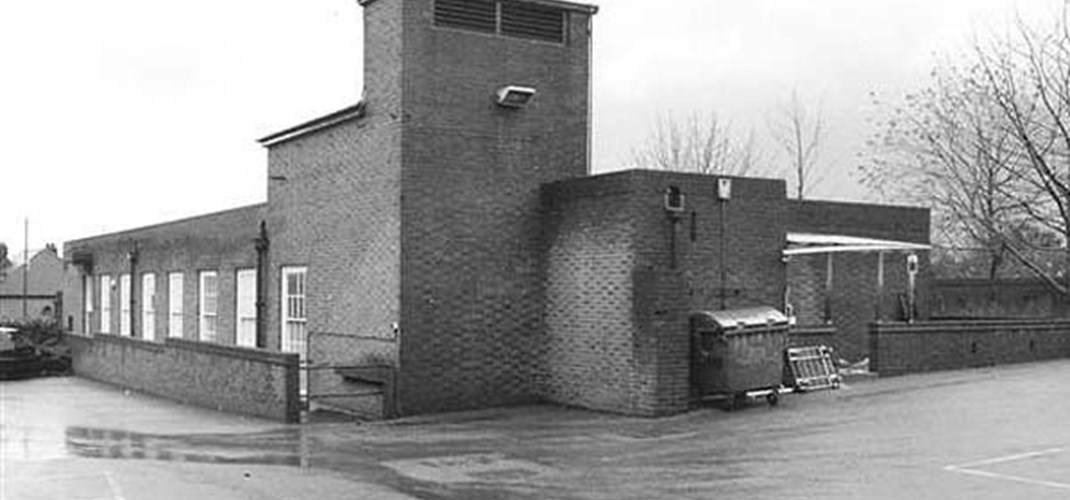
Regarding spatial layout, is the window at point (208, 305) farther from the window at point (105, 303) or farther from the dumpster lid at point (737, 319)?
the dumpster lid at point (737, 319)

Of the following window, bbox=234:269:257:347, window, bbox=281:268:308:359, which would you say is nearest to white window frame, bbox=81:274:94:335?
window, bbox=234:269:257:347

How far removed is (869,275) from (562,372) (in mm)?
10733

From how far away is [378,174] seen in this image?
22031 millimetres

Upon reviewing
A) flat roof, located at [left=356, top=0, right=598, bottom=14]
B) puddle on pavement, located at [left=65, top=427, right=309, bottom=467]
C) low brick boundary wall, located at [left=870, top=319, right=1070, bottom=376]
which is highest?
flat roof, located at [left=356, top=0, right=598, bottom=14]

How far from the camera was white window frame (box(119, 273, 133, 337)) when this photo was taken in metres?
40.3

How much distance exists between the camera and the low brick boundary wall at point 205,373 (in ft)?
68.0

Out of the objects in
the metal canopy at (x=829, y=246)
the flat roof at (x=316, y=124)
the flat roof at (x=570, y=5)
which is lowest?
the metal canopy at (x=829, y=246)

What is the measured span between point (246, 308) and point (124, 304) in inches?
522

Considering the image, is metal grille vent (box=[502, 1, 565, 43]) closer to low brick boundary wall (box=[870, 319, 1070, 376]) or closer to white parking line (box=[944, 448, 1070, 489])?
low brick boundary wall (box=[870, 319, 1070, 376])

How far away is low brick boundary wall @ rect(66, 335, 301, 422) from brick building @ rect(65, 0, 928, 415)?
1.17 m

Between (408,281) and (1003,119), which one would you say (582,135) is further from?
(1003,119)

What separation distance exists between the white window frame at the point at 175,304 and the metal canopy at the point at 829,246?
17374mm

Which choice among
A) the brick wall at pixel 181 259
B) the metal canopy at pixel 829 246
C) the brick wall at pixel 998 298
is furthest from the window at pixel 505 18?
the brick wall at pixel 998 298

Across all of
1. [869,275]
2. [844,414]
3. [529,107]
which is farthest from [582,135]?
[869,275]
